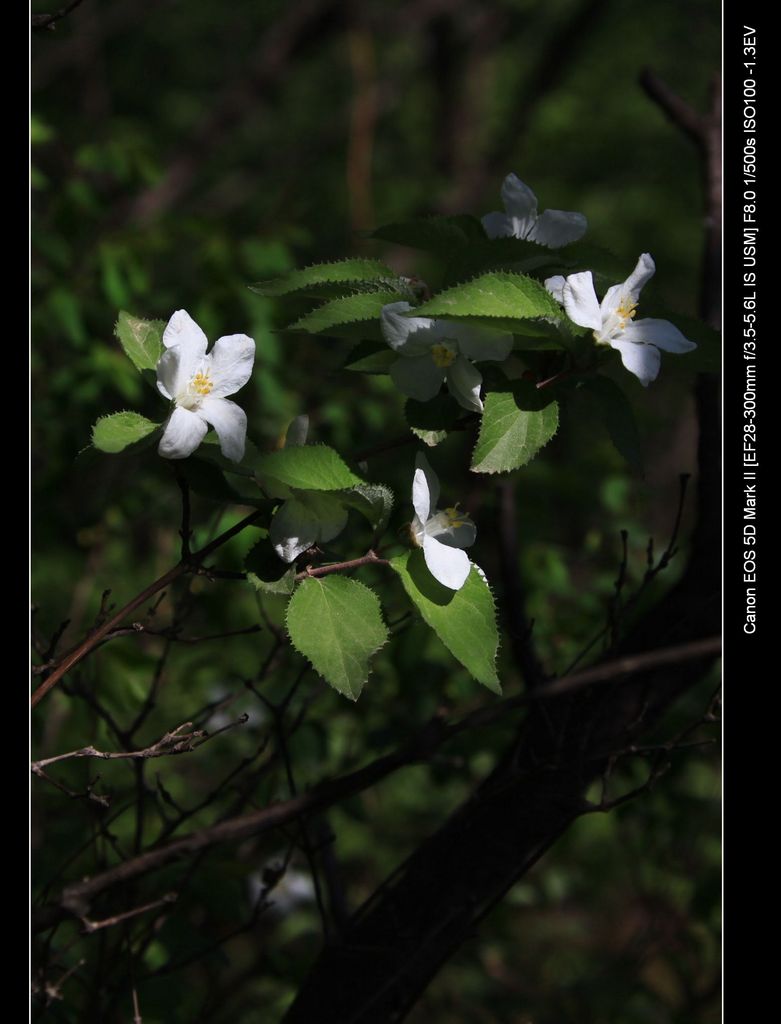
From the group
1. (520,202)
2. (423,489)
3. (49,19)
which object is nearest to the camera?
(423,489)

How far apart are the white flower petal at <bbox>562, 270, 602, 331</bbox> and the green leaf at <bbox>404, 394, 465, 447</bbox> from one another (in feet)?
0.43

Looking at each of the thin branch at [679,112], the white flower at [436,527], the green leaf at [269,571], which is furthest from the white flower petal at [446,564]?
the thin branch at [679,112]

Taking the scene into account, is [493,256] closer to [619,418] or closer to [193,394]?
[619,418]

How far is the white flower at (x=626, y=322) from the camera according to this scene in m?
0.86

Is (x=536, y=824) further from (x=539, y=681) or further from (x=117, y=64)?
(x=117, y=64)

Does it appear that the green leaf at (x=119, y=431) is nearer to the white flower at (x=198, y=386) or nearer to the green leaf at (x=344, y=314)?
the white flower at (x=198, y=386)

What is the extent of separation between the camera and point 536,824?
1.17 metres

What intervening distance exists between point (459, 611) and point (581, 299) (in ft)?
0.90

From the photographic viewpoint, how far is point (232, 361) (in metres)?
0.87

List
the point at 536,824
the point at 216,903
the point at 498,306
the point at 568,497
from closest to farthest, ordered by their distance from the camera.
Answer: the point at 498,306 < the point at 536,824 < the point at 216,903 < the point at 568,497

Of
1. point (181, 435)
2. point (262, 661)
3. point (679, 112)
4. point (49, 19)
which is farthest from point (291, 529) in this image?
point (262, 661)

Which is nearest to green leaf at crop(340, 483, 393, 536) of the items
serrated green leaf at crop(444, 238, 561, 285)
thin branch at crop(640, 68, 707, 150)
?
serrated green leaf at crop(444, 238, 561, 285)
